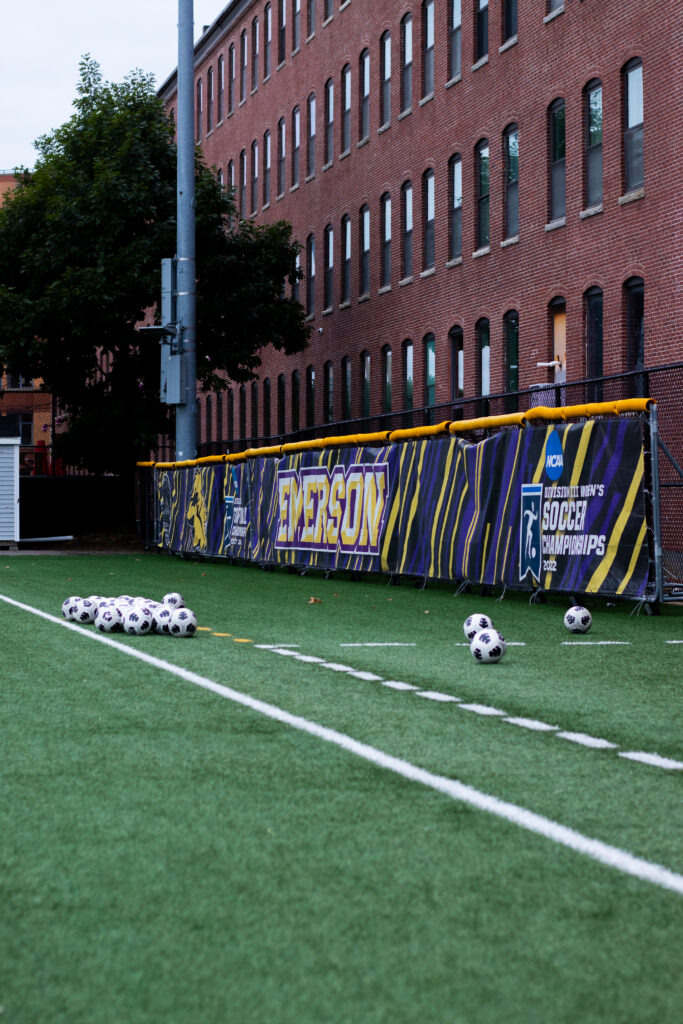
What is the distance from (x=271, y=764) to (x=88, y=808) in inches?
42.2

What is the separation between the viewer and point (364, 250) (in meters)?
44.4

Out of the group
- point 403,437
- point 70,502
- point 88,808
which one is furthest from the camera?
point 70,502

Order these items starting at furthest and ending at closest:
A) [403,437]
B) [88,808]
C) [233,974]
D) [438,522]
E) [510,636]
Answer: [403,437] < [438,522] < [510,636] < [88,808] < [233,974]

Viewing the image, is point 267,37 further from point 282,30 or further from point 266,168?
point 266,168

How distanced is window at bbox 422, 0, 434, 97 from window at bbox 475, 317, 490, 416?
708 cm

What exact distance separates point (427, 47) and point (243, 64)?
66.2 ft

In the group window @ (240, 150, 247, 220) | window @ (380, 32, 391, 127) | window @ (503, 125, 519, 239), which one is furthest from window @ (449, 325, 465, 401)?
window @ (240, 150, 247, 220)

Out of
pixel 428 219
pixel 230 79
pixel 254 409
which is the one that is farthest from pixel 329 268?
pixel 230 79

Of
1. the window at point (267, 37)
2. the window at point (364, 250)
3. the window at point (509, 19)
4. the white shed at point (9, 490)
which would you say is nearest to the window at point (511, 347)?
the window at point (509, 19)

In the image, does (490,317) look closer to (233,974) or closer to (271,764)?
(271,764)

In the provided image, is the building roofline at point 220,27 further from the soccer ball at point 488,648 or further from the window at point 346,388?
the soccer ball at point 488,648

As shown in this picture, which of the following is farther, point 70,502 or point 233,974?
point 70,502

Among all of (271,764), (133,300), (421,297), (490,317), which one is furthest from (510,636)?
(133,300)

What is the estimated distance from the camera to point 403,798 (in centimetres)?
564
